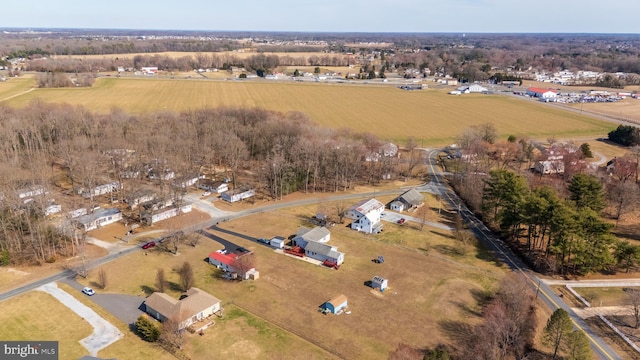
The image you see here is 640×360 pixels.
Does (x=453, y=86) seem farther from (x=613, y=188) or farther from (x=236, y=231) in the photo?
(x=236, y=231)

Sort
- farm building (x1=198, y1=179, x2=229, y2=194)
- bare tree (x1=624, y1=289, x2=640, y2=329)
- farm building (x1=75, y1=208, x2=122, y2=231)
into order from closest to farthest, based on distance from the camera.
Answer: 1. bare tree (x1=624, y1=289, x2=640, y2=329)
2. farm building (x1=75, y1=208, x2=122, y2=231)
3. farm building (x1=198, y1=179, x2=229, y2=194)

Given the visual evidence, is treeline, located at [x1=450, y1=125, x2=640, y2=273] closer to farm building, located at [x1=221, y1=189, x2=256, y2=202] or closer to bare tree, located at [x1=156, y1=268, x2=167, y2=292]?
farm building, located at [x1=221, y1=189, x2=256, y2=202]

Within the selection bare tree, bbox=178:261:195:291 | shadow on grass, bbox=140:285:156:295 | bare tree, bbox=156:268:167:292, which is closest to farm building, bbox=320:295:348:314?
bare tree, bbox=178:261:195:291

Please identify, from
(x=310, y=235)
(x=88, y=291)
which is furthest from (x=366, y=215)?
(x=88, y=291)

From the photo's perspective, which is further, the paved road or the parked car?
the parked car

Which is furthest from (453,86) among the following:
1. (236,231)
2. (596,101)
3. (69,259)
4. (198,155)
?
(69,259)

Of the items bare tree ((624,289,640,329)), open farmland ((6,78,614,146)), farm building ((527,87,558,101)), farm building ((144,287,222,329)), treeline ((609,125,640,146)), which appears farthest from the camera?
farm building ((527,87,558,101))
